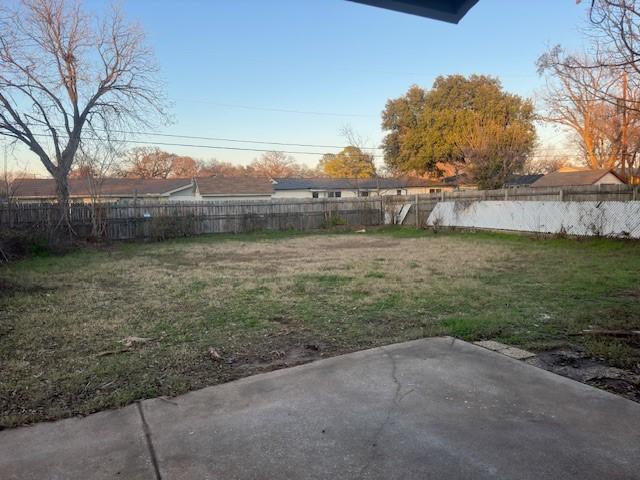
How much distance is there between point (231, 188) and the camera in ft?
92.4

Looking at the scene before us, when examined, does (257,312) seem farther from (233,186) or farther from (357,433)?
(233,186)

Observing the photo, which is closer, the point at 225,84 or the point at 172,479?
the point at 172,479

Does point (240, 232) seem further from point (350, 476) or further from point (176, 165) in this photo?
point (176, 165)

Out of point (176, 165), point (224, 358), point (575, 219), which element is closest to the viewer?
point (224, 358)

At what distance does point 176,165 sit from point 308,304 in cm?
4087

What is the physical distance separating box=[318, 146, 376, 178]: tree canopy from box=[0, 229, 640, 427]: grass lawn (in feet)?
74.4

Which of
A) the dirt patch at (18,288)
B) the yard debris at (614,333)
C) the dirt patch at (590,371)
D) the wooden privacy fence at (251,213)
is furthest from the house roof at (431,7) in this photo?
the wooden privacy fence at (251,213)

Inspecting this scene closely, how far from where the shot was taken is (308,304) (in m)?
5.17

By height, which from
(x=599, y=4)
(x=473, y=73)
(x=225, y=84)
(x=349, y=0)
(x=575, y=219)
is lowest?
(x=575, y=219)

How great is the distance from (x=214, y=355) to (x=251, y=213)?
1421 cm

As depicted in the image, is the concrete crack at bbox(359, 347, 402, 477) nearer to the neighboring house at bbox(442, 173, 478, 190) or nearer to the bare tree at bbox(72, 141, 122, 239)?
the bare tree at bbox(72, 141, 122, 239)

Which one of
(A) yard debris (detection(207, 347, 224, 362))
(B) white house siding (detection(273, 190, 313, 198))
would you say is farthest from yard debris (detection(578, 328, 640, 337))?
(B) white house siding (detection(273, 190, 313, 198))

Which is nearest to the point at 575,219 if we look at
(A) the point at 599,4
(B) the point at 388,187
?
(A) the point at 599,4

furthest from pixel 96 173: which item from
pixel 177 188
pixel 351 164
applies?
pixel 351 164
